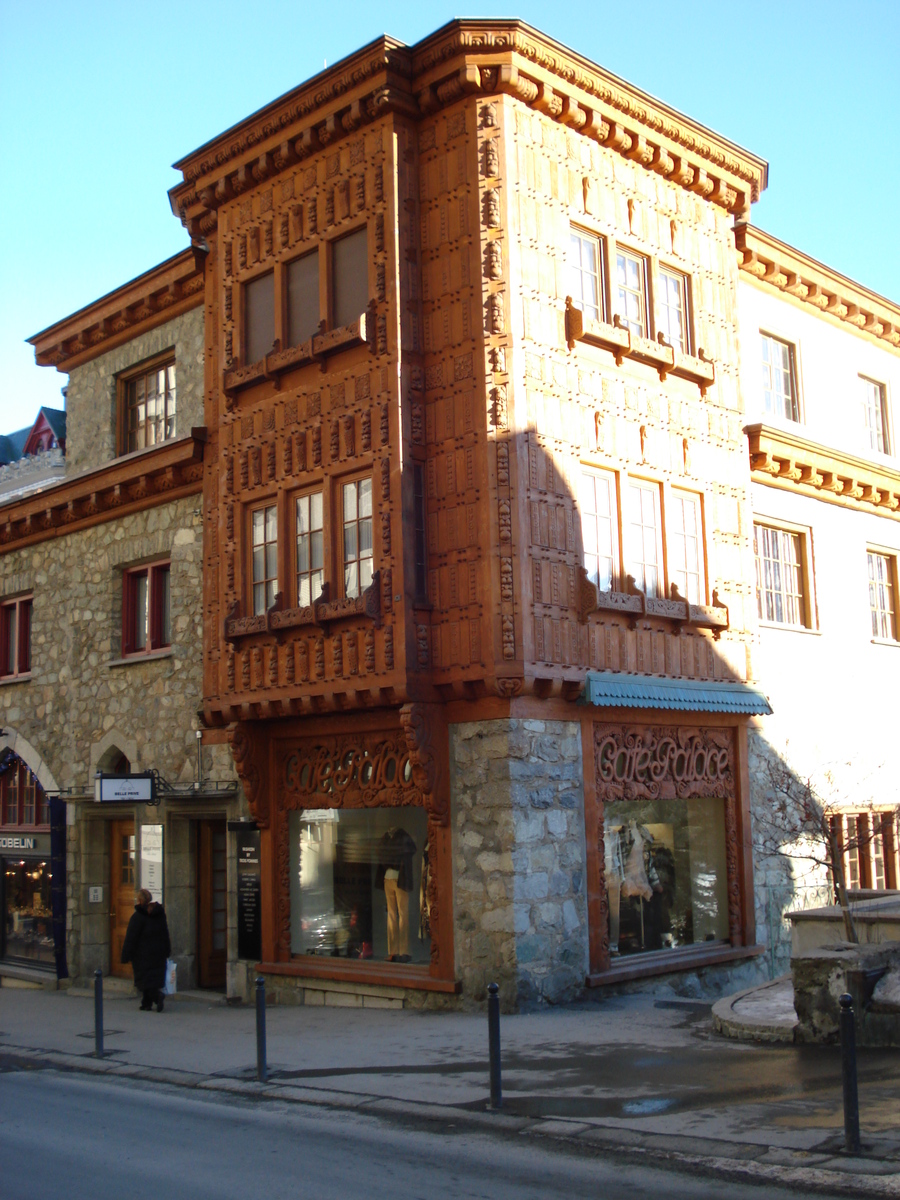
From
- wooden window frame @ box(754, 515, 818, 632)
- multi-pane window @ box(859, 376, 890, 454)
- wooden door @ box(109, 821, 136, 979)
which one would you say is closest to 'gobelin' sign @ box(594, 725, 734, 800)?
wooden window frame @ box(754, 515, 818, 632)

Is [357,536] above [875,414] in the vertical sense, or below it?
below

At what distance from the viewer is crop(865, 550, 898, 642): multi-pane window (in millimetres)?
20422

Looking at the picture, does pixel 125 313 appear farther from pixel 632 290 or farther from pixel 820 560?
pixel 820 560

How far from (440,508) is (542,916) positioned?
457 cm

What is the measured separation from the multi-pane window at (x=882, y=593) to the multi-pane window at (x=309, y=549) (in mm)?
9887

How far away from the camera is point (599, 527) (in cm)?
1470

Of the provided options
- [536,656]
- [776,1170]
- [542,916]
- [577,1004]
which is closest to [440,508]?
[536,656]

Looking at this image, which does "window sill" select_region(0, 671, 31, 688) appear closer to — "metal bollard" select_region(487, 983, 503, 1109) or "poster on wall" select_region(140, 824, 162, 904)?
"poster on wall" select_region(140, 824, 162, 904)

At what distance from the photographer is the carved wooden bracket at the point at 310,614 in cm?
1384

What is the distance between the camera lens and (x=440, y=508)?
45.8 feet

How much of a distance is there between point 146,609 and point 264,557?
12.5 feet

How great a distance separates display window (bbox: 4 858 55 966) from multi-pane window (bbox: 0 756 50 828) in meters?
0.69

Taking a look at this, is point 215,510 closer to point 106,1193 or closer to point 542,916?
point 542,916

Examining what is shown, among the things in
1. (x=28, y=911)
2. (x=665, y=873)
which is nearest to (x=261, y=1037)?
(x=665, y=873)
